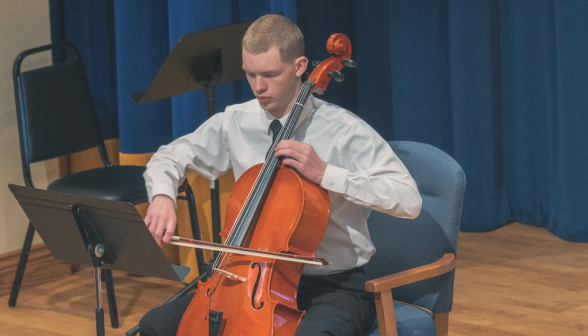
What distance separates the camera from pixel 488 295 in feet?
8.54

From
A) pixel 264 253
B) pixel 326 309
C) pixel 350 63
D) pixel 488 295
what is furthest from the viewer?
pixel 488 295

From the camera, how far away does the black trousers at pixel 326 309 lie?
4.71 feet

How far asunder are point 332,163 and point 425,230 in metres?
0.28

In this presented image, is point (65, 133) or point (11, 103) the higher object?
point (11, 103)

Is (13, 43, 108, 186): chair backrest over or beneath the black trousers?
over

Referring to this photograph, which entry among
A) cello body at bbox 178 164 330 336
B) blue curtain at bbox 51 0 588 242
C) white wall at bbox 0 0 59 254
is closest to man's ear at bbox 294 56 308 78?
cello body at bbox 178 164 330 336

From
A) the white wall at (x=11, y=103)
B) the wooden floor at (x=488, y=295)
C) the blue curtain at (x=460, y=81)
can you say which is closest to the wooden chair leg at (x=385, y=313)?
the wooden floor at (x=488, y=295)

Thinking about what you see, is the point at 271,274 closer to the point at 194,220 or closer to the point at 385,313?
the point at 385,313

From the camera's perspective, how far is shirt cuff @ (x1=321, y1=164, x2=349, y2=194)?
1452mm

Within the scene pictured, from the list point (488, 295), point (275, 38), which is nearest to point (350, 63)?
point (275, 38)

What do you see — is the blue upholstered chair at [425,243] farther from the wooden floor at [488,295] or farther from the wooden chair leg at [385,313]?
the wooden floor at [488,295]

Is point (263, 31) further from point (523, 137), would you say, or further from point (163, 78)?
point (523, 137)

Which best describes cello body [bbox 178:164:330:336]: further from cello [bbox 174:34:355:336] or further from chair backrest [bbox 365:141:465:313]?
Result: chair backrest [bbox 365:141:465:313]

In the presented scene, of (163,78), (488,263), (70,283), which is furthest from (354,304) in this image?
(70,283)
